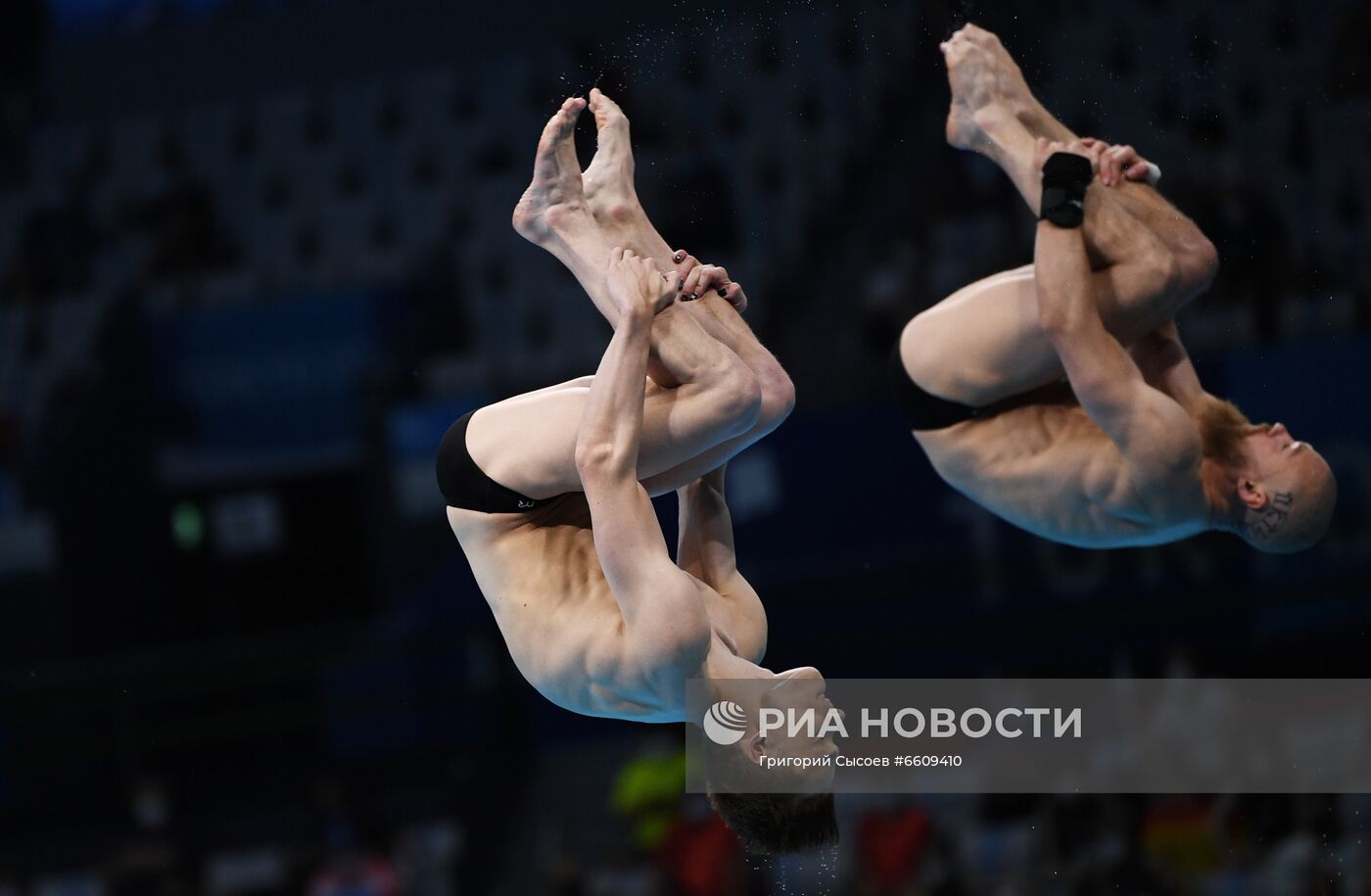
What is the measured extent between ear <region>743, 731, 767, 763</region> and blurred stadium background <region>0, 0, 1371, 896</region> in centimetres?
144

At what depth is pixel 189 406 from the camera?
11.0 m

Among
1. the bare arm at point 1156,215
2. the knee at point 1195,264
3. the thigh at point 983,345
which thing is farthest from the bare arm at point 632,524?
the knee at point 1195,264

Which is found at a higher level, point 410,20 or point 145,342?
point 410,20

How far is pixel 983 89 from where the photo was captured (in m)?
4.85

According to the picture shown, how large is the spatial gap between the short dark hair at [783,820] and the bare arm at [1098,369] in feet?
4.41

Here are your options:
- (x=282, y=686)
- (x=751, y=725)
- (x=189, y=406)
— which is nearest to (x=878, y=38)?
(x=751, y=725)

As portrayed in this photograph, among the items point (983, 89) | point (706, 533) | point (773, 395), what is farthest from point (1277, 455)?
point (706, 533)

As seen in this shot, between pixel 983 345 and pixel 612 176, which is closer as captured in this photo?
pixel 612 176

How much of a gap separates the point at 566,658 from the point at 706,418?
688 millimetres

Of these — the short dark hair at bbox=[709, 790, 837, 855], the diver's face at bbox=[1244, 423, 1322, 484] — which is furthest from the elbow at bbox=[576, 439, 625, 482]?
→ the diver's face at bbox=[1244, 423, 1322, 484]

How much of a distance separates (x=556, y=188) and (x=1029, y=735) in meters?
2.30

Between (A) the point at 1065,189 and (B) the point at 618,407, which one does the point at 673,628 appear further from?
(A) the point at 1065,189

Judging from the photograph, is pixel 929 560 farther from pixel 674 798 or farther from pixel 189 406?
pixel 189 406

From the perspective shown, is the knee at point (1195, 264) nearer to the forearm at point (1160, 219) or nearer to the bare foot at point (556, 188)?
the forearm at point (1160, 219)
